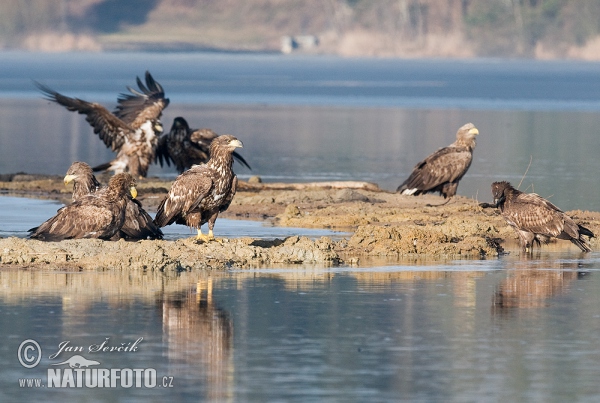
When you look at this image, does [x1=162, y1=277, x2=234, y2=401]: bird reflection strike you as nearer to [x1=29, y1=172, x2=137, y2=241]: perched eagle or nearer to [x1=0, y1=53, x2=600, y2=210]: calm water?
[x1=29, y1=172, x2=137, y2=241]: perched eagle

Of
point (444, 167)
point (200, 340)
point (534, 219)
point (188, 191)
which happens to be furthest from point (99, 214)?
point (444, 167)

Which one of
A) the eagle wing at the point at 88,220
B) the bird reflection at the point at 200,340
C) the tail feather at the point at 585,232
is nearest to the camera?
the bird reflection at the point at 200,340

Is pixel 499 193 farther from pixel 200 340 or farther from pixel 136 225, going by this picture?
pixel 200 340

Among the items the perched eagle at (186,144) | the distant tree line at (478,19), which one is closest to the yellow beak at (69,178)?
the perched eagle at (186,144)

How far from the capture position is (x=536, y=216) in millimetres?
15102

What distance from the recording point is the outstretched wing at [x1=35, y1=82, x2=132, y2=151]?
23.2 m

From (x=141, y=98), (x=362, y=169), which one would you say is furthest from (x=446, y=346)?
(x=362, y=169)

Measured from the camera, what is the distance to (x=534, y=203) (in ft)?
49.7

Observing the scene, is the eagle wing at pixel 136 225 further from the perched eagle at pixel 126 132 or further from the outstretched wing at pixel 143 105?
the outstretched wing at pixel 143 105

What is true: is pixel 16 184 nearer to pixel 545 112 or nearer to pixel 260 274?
pixel 260 274

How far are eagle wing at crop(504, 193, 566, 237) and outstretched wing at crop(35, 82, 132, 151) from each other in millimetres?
9526

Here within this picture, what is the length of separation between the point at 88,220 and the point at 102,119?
989cm

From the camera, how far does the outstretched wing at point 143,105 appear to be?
23906 millimetres

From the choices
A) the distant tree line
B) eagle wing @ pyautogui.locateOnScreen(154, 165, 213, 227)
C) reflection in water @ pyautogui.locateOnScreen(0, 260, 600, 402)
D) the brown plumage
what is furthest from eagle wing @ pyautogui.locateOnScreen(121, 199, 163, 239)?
the distant tree line
